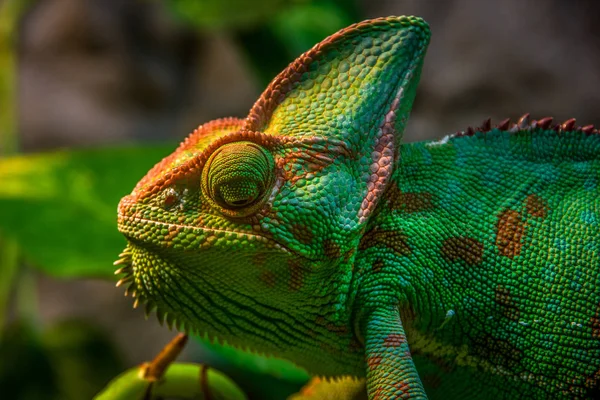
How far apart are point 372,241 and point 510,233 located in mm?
272

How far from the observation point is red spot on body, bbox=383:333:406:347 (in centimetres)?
108

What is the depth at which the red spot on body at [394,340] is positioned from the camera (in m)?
1.08

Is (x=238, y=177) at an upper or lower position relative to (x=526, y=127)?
lower

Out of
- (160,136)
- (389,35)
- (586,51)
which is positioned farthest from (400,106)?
(160,136)

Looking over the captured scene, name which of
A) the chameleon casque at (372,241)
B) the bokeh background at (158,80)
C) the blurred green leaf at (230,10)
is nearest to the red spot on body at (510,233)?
the chameleon casque at (372,241)

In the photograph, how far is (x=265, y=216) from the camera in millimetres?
1117

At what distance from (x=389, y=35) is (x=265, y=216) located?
0.45 m

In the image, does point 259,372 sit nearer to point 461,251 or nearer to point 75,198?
point 75,198

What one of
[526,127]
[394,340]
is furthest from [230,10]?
[394,340]

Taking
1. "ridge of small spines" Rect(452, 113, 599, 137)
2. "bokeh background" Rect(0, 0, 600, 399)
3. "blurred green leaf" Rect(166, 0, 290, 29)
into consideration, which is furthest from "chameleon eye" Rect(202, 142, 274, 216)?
"blurred green leaf" Rect(166, 0, 290, 29)

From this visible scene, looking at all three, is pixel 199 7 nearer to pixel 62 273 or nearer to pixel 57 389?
pixel 62 273

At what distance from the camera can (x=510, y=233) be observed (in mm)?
1227

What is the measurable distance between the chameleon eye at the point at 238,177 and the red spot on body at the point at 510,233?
46 cm

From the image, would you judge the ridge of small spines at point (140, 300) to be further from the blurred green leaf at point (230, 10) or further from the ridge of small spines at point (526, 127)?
the blurred green leaf at point (230, 10)
